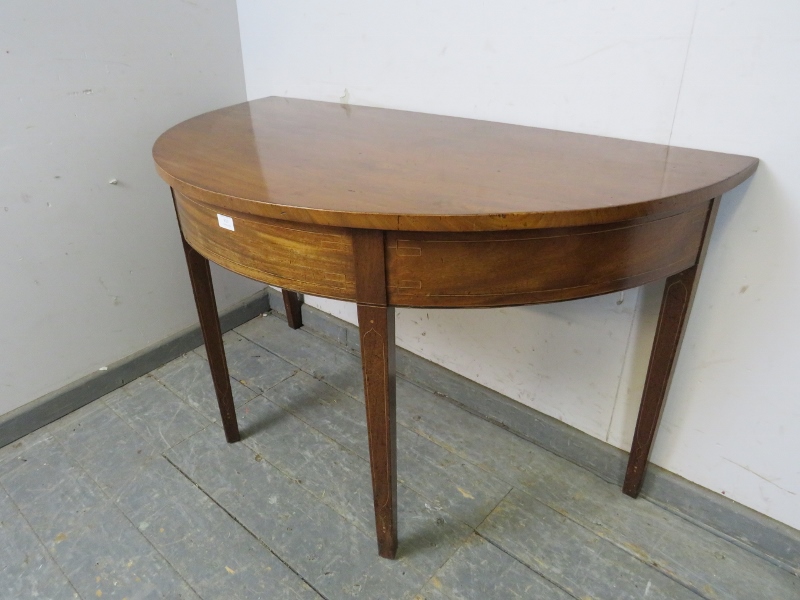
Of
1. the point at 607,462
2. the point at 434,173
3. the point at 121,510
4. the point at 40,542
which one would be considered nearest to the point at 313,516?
the point at 121,510

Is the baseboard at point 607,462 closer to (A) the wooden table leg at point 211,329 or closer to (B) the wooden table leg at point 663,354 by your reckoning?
(B) the wooden table leg at point 663,354

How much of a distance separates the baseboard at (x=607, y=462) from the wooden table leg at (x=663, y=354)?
6 cm

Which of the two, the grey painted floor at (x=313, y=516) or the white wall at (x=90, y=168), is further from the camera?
the white wall at (x=90, y=168)

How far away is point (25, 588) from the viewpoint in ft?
3.27

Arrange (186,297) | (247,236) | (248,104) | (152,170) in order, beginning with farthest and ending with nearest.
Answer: (186,297) → (152,170) → (248,104) → (247,236)

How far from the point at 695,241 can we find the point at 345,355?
1.05m

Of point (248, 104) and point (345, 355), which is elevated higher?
point (248, 104)

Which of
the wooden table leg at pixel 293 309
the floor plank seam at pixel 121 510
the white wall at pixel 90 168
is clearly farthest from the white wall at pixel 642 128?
the floor plank seam at pixel 121 510

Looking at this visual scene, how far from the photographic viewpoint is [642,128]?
3.03ft

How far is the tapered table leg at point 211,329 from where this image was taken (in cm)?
109

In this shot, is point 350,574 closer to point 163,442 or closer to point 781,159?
point 163,442

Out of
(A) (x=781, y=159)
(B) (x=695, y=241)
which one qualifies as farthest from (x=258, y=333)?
(A) (x=781, y=159)

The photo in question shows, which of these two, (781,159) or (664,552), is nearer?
(781,159)

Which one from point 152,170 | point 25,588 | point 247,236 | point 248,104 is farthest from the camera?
point 152,170
